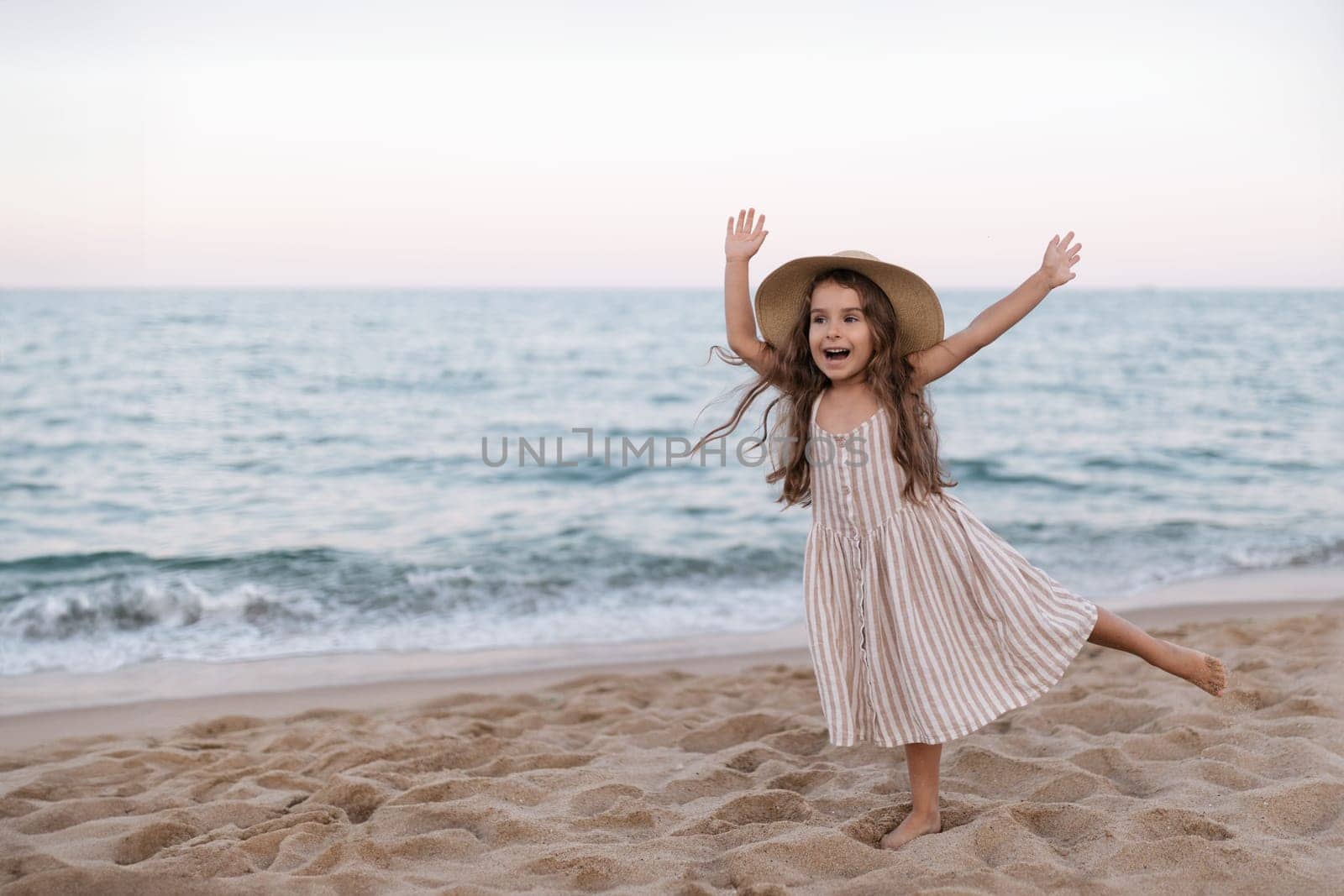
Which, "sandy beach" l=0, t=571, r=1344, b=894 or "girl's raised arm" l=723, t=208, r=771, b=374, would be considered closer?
"sandy beach" l=0, t=571, r=1344, b=894

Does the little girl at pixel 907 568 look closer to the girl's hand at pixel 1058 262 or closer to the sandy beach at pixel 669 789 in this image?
the girl's hand at pixel 1058 262

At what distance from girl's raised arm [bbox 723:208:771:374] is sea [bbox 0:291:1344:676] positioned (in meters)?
1.15

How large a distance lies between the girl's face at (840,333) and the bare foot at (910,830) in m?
1.25

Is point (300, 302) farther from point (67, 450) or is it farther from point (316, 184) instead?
point (67, 450)

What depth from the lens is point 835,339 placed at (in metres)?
2.95

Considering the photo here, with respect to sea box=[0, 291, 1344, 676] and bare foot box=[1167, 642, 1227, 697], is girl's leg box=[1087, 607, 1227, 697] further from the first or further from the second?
sea box=[0, 291, 1344, 676]

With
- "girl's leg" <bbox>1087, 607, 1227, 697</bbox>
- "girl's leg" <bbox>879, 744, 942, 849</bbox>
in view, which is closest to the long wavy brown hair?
"girl's leg" <bbox>1087, 607, 1227, 697</bbox>

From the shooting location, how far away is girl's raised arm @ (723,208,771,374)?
311 centimetres

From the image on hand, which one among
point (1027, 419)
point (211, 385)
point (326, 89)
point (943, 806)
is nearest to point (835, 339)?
point (943, 806)

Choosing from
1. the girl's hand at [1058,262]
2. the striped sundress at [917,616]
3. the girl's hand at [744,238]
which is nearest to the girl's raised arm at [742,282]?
the girl's hand at [744,238]

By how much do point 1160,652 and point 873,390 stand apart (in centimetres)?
110

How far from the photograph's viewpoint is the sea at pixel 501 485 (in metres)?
6.73

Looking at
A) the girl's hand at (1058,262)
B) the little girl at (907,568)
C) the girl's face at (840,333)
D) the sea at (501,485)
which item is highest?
the girl's hand at (1058,262)

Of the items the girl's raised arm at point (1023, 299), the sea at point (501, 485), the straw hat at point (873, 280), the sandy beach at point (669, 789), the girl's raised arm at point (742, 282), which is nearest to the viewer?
the sandy beach at point (669, 789)
